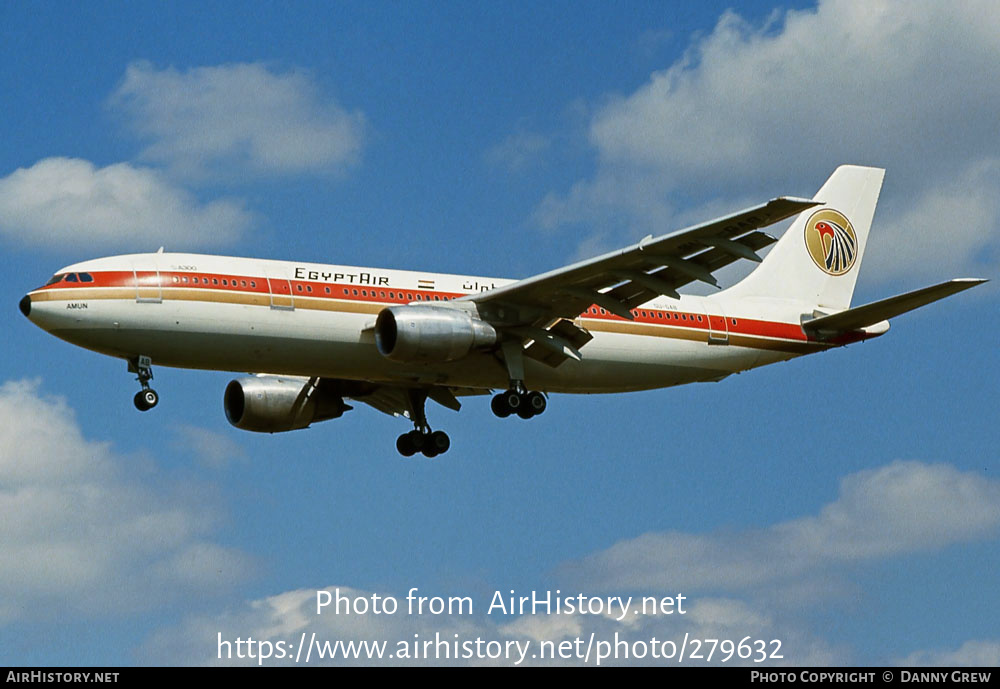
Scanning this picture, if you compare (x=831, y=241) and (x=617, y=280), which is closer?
(x=617, y=280)

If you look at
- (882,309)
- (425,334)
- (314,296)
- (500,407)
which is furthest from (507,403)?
(882,309)

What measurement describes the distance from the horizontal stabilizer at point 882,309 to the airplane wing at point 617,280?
4912mm

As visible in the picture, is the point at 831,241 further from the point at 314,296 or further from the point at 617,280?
the point at 314,296

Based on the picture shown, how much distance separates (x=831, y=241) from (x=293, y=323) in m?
19.5

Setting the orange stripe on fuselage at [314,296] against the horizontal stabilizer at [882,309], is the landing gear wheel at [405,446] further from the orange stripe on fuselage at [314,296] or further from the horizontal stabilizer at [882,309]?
the horizontal stabilizer at [882,309]

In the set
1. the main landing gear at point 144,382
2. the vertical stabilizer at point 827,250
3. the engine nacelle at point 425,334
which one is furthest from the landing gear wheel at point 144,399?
the vertical stabilizer at point 827,250

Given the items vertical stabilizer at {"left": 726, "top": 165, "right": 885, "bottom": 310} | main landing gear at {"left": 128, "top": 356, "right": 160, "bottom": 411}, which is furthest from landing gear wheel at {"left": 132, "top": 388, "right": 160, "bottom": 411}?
vertical stabilizer at {"left": 726, "top": 165, "right": 885, "bottom": 310}

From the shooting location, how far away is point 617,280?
4116 cm

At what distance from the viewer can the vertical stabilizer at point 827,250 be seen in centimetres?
4819

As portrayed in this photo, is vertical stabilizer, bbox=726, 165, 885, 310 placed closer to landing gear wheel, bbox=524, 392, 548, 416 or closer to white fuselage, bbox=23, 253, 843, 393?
white fuselage, bbox=23, 253, 843, 393

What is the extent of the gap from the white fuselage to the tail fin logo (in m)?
6.43

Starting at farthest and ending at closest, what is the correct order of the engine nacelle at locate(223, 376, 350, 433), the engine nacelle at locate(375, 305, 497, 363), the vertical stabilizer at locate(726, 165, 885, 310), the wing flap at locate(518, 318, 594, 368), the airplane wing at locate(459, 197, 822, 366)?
the vertical stabilizer at locate(726, 165, 885, 310)
the engine nacelle at locate(223, 376, 350, 433)
the wing flap at locate(518, 318, 594, 368)
the engine nacelle at locate(375, 305, 497, 363)
the airplane wing at locate(459, 197, 822, 366)

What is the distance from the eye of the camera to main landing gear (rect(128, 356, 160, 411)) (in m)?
39.2
